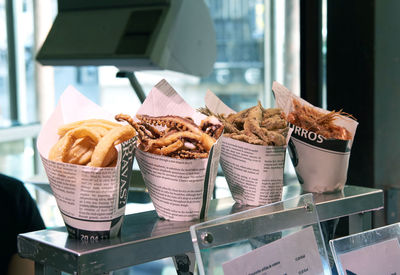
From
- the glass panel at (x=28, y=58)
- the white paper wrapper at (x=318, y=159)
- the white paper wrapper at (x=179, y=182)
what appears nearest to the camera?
the white paper wrapper at (x=179, y=182)

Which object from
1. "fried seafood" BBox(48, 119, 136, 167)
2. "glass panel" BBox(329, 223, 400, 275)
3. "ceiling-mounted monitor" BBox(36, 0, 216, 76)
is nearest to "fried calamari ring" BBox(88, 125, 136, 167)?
"fried seafood" BBox(48, 119, 136, 167)

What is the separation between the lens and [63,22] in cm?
171

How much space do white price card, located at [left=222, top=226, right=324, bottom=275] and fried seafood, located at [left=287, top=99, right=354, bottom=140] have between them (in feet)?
0.80

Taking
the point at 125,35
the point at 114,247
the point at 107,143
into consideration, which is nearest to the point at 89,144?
the point at 107,143

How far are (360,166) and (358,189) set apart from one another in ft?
3.15

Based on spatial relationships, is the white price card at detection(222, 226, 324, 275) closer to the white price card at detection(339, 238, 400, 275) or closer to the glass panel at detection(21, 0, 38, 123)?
the white price card at detection(339, 238, 400, 275)

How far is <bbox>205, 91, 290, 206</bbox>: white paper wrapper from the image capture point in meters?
0.92

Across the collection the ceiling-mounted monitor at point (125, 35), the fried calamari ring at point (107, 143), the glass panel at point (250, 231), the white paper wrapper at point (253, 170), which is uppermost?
the ceiling-mounted monitor at point (125, 35)

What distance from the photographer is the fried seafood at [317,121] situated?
1.06m

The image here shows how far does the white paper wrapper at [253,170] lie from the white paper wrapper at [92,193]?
0.22 m

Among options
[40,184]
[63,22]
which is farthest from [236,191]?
[40,184]

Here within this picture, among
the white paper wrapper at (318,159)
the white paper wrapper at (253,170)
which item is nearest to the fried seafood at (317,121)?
the white paper wrapper at (318,159)

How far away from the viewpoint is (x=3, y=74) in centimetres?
442

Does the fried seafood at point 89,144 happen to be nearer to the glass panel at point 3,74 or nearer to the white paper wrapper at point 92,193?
the white paper wrapper at point 92,193
